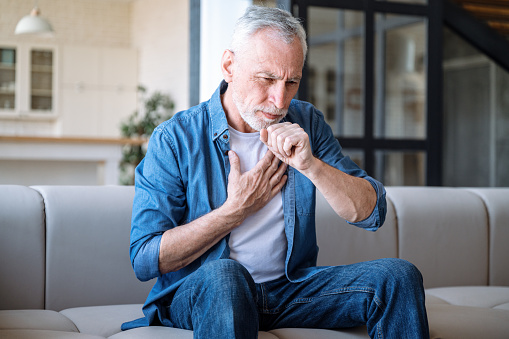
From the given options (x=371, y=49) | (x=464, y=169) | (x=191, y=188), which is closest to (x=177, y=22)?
(x=464, y=169)

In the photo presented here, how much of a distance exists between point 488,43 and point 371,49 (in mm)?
1438

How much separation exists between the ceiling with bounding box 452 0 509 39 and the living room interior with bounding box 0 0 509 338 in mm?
10

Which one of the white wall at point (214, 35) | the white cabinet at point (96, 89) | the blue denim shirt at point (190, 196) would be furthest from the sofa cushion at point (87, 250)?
the white cabinet at point (96, 89)

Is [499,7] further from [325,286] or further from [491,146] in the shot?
[325,286]

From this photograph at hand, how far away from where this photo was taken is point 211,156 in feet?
5.34

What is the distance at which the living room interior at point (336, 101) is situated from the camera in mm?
2191

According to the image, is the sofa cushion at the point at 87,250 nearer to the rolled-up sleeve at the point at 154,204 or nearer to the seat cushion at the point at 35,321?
the seat cushion at the point at 35,321

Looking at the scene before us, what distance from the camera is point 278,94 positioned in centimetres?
151

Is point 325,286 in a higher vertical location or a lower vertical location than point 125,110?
lower

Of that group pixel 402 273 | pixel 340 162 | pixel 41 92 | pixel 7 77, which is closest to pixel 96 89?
pixel 41 92

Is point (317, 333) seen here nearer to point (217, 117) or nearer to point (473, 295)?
point (217, 117)

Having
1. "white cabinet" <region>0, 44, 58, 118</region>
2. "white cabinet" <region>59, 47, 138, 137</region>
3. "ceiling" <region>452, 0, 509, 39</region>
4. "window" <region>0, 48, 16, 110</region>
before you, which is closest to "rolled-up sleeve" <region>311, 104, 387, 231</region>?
"ceiling" <region>452, 0, 509, 39</region>

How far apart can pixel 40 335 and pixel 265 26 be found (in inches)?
37.0

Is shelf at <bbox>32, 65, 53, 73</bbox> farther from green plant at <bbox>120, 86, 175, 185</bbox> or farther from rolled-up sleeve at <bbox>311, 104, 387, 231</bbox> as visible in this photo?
rolled-up sleeve at <bbox>311, 104, 387, 231</bbox>
